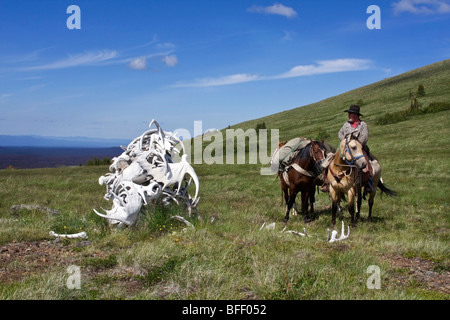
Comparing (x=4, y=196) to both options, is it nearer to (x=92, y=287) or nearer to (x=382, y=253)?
(x=92, y=287)

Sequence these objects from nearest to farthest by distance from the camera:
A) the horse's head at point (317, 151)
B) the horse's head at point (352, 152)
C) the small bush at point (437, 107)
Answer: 1. the horse's head at point (352, 152)
2. the horse's head at point (317, 151)
3. the small bush at point (437, 107)

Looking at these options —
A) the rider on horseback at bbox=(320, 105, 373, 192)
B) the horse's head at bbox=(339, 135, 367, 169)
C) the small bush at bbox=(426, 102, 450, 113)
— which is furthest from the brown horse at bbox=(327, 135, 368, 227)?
the small bush at bbox=(426, 102, 450, 113)

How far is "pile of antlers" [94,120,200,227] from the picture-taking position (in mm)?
8734

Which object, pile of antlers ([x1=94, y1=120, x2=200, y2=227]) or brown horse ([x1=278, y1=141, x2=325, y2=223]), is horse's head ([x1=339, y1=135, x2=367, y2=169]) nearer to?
brown horse ([x1=278, y1=141, x2=325, y2=223])

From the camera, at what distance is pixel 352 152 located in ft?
32.9

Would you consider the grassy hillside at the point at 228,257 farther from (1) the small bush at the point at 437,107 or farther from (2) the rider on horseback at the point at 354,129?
(1) the small bush at the point at 437,107

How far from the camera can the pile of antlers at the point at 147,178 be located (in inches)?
A: 344

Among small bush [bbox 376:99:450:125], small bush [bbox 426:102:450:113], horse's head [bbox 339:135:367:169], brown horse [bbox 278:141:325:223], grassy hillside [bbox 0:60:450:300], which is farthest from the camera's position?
small bush [bbox 376:99:450:125]

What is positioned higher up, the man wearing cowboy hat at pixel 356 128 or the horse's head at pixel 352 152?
the man wearing cowboy hat at pixel 356 128

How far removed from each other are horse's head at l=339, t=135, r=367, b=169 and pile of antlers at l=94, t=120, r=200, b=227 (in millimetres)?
4018

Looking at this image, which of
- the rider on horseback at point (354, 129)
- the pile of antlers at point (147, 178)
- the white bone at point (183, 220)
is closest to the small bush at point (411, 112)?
the rider on horseback at point (354, 129)

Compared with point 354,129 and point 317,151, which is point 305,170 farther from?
point 354,129

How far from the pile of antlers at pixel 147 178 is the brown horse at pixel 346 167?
3976 millimetres
